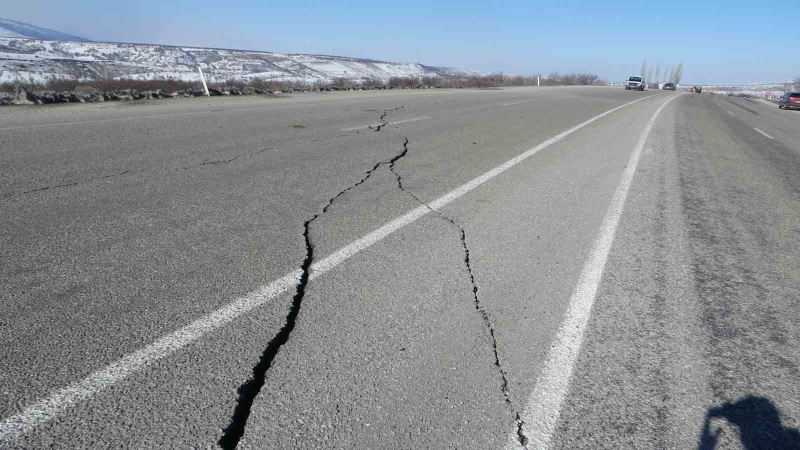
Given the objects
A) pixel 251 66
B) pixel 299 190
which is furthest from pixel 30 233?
pixel 251 66

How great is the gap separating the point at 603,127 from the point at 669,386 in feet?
37.2

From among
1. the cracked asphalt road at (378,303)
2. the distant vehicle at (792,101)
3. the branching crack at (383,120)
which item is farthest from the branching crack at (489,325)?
the distant vehicle at (792,101)

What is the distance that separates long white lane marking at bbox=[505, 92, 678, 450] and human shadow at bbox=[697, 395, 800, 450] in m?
0.57

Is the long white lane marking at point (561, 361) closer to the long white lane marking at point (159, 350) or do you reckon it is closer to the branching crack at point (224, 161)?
the long white lane marking at point (159, 350)

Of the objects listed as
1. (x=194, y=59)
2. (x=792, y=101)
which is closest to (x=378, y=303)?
(x=792, y=101)

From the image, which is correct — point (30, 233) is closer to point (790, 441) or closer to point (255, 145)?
point (255, 145)

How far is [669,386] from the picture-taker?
221 cm

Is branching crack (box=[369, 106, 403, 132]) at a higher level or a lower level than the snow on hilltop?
lower

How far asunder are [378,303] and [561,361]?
106 centimetres

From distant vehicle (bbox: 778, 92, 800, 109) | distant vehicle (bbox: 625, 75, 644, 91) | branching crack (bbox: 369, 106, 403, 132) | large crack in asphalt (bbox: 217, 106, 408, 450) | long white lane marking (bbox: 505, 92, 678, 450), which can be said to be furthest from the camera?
distant vehicle (bbox: 625, 75, 644, 91)

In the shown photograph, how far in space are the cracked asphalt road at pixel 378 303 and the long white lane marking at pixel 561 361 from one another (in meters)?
0.04

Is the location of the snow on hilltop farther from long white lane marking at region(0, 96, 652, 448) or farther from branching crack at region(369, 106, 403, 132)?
long white lane marking at region(0, 96, 652, 448)

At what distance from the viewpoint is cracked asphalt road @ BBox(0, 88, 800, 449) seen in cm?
193

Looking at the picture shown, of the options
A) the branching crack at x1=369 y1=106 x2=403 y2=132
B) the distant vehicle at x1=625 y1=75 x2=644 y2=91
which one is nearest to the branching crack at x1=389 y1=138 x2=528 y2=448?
the branching crack at x1=369 y1=106 x2=403 y2=132
